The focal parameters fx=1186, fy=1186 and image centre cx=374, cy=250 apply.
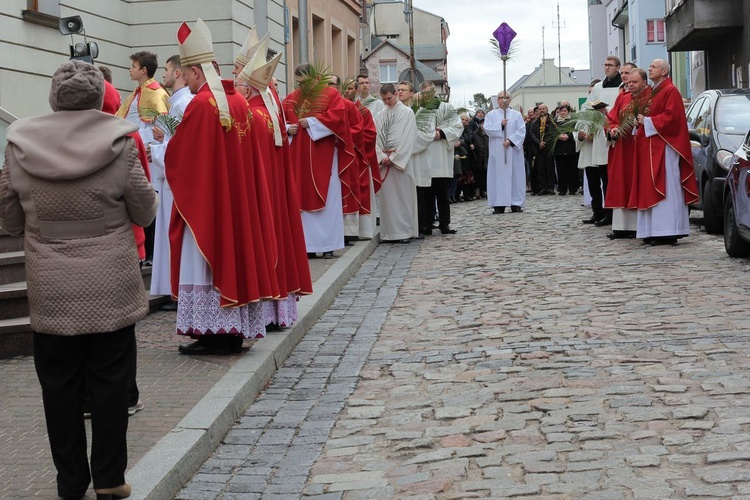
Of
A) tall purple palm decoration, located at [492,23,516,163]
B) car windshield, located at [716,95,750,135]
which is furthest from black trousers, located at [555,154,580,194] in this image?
car windshield, located at [716,95,750,135]

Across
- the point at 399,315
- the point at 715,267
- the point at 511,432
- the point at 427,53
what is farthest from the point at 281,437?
the point at 427,53

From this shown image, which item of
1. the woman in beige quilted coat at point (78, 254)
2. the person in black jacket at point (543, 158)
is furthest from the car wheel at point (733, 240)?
the person in black jacket at point (543, 158)

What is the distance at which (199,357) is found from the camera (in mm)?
7602

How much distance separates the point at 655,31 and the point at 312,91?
166 feet

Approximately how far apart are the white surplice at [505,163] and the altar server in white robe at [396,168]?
6.04 metres

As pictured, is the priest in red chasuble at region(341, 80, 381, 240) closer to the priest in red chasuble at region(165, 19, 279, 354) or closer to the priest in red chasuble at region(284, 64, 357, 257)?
the priest in red chasuble at region(284, 64, 357, 257)

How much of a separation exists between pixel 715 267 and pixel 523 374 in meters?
5.15

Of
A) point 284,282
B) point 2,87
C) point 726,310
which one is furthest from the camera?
point 2,87

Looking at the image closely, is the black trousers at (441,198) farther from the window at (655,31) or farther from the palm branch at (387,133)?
the window at (655,31)

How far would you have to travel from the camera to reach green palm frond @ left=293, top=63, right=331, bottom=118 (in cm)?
1221

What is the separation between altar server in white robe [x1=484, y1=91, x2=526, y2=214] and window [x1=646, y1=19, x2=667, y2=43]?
129 ft

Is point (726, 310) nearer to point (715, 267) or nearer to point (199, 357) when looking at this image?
point (715, 267)

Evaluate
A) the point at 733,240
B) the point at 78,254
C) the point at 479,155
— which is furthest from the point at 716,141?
the point at 479,155

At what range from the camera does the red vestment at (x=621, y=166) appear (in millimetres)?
14438
